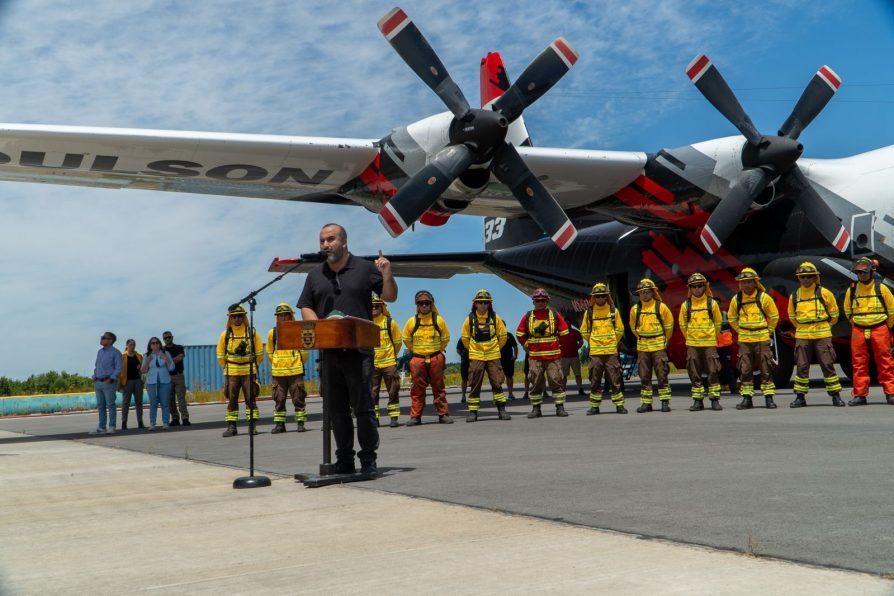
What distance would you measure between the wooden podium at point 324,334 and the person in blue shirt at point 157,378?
9386mm

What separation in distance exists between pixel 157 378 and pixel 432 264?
801 cm

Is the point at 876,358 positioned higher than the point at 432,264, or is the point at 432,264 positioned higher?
the point at 432,264

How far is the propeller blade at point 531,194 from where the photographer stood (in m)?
13.7

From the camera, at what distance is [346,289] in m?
6.30

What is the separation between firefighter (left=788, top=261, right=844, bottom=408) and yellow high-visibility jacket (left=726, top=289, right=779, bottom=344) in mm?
291

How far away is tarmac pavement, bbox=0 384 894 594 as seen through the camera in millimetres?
3215

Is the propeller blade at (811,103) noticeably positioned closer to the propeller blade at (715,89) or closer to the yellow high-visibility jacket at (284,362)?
the propeller blade at (715,89)

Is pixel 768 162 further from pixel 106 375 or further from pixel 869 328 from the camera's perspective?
pixel 106 375

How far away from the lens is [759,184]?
14.8 m

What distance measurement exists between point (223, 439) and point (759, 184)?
968 cm

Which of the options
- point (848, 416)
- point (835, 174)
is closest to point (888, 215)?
point (835, 174)

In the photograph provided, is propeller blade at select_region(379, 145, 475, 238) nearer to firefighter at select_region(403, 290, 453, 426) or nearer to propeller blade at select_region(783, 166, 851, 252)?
firefighter at select_region(403, 290, 453, 426)

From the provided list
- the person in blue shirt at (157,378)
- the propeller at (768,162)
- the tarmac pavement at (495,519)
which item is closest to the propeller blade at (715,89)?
the propeller at (768,162)

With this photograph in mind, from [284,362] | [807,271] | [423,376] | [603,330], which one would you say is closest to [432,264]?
[603,330]
